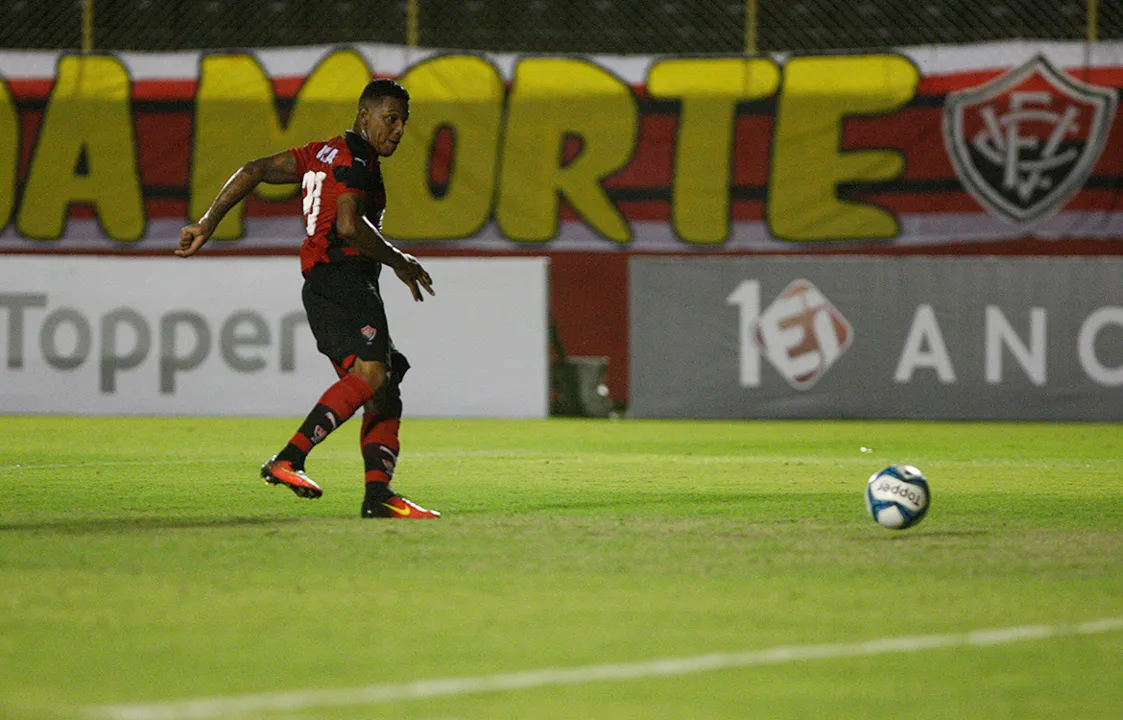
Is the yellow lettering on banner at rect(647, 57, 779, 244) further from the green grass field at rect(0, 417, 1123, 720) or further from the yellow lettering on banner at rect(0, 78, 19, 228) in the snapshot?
the green grass field at rect(0, 417, 1123, 720)

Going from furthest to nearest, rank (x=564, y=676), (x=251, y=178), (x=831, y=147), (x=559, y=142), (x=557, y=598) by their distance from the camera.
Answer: (x=559, y=142) → (x=831, y=147) → (x=251, y=178) → (x=557, y=598) → (x=564, y=676)

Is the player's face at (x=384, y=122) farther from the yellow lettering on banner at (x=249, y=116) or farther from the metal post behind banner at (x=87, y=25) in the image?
the metal post behind banner at (x=87, y=25)

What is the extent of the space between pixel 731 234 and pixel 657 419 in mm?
3002

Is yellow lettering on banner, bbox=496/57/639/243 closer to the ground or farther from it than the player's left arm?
farther from it

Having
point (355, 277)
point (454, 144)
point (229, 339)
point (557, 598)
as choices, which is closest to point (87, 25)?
point (454, 144)

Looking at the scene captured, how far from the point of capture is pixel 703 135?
66.2 ft

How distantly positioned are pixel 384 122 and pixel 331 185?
378mm

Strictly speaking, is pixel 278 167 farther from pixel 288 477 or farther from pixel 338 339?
pixel 288 477

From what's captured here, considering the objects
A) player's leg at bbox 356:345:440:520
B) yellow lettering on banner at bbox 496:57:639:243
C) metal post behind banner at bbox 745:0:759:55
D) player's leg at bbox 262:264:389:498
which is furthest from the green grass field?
metal post behind banner at bbox 745:0:759:55

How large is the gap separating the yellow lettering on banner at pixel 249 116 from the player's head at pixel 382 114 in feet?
39.1

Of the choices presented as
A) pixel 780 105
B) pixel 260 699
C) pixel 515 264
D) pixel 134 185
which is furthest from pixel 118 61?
pixel 260 699

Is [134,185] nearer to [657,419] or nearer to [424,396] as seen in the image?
[424,396]

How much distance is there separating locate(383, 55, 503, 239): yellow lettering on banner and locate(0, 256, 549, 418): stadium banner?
244 centimetres

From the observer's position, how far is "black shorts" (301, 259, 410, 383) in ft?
27.6
